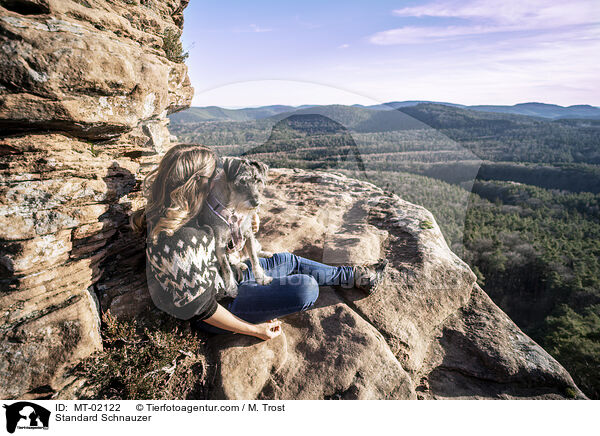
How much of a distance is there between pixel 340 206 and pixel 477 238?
28138mm

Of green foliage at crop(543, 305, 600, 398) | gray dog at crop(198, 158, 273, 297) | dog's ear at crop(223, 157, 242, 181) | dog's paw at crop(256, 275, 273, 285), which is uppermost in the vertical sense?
dog's ear at crop(223, 157, 242, 181)

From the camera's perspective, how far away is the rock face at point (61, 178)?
234cm

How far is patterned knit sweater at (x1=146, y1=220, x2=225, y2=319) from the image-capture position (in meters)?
2.35

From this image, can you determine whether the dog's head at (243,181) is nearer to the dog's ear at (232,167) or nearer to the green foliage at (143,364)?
the dog's ear at (232,167)

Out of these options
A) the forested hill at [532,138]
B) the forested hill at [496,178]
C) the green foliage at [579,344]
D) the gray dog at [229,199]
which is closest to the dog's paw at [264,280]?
the gray dog at [229,199]

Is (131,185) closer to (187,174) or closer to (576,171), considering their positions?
(187,174)

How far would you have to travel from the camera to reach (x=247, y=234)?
316 cm

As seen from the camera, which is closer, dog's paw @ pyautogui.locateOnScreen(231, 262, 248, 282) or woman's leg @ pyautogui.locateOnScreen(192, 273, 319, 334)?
woman's leg @ pyautogui.locateOnScreen(192, 273, 319, 334)

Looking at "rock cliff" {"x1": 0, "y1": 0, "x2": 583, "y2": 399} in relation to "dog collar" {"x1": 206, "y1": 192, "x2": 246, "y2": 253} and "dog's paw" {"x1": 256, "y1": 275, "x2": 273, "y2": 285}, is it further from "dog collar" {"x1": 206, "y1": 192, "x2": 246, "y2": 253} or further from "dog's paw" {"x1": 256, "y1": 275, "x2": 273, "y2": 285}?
"dog collar" {"x1": 206, "y1": 192, "x2": 246, "y2": 253}
